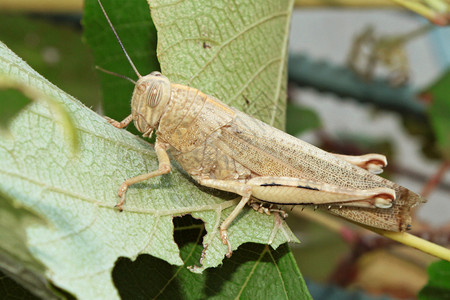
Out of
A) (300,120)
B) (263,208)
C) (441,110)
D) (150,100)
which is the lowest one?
(263,208)

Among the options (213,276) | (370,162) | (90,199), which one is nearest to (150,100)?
(90,199)

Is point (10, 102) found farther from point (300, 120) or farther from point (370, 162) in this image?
point (300, 120)

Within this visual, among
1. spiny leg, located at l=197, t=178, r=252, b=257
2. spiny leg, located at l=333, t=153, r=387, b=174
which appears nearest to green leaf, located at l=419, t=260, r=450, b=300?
spiny leg, located at l=333, t=153, r=387, b=174

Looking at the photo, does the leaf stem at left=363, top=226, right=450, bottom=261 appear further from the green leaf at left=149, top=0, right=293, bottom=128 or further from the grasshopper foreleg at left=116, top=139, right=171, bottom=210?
the grasshopper foreleg at left=116, top=139, right=171, bottom=210

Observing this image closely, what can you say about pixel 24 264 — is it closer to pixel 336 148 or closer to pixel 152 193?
pixel 152 193

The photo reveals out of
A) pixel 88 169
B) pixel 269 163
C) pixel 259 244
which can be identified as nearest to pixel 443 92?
pixel 269 163

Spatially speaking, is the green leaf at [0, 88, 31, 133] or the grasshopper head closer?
the green leaf at [0, 88, 31, 133]

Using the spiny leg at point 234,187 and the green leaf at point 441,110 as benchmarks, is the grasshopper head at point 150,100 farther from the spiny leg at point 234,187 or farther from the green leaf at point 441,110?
the green leaf at point 441,110

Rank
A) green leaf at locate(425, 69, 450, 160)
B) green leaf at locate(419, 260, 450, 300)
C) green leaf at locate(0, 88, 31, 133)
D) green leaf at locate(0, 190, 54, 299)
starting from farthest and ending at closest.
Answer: green leaf at locate(425, 69, 450, 160) < green leaf at locate(419, 260, 450, 300) < green leaf at locate(0, 190, 54, 299) < green leaf at locate(0, 88, 31, 133)
